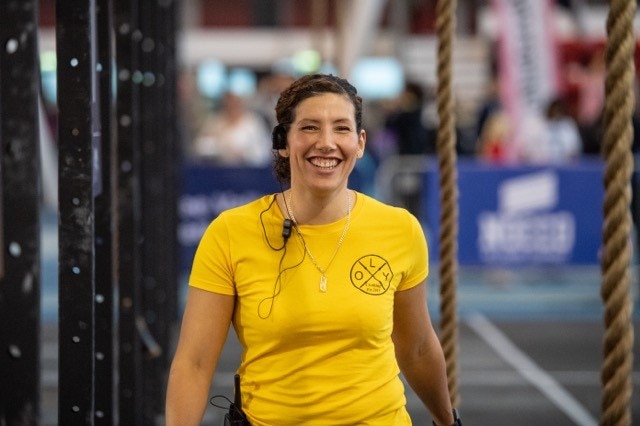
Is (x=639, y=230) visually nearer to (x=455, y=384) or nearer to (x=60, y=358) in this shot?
(x=455, y=384)

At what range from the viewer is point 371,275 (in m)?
3.00

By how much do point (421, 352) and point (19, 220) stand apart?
3.74 feet

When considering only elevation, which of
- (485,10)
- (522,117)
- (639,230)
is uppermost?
(485,10)

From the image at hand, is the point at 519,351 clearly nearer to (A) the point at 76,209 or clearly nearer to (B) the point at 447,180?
(B) the point at 447,180

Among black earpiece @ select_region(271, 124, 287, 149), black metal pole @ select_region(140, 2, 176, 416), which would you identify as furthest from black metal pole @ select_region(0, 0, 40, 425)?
black metal pole @ select_region(140, 2, 176, 416)

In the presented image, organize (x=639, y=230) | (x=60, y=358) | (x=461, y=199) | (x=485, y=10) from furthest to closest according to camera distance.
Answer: (x=485, y=10), (x=461, y=199), (x=639, y=230), (x=60, y=358)

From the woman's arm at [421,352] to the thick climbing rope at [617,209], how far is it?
0.53 meters

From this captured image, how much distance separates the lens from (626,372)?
283cm

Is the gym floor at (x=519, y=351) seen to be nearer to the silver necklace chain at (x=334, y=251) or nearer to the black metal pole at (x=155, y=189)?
the black metal pole at (x=155, y=189)

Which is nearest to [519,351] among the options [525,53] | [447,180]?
[525,53]

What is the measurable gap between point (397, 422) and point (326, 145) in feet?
2.27

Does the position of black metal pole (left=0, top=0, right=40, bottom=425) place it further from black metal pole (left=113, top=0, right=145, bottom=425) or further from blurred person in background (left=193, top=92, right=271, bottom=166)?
blurred person in background (left=193, top=92, right=271, bottom=166)

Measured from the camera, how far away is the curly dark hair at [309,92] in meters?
3.01

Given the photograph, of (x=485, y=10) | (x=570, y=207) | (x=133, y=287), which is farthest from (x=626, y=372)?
(x=485, y=10)
